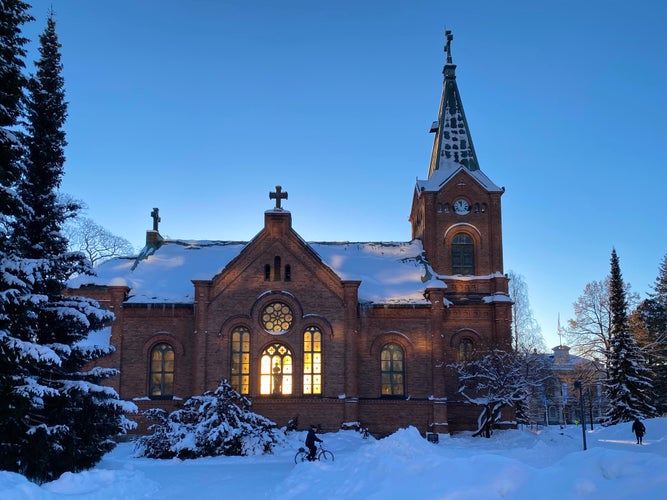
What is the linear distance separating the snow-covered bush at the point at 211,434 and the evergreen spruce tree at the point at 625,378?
24.1 metres

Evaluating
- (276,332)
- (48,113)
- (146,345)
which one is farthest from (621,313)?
(48,113)

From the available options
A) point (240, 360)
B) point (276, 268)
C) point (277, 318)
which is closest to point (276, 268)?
point (276, 268)

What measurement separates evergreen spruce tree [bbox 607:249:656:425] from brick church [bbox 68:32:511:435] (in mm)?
8673

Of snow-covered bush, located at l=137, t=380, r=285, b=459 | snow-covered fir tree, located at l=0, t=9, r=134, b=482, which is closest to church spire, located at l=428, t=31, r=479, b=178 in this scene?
snow-covered bush, located at l=137, t=380, r=285, b=459

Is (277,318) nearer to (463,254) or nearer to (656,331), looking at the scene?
(463,254)

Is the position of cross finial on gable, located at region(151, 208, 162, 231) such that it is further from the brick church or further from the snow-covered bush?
the snow-covered bush

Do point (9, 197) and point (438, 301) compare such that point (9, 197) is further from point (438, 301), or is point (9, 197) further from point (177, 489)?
point (438, 301)

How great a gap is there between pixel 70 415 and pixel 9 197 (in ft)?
22.1

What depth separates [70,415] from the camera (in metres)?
18.5

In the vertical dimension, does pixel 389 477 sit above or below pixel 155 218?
below

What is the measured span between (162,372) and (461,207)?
69.8 feet

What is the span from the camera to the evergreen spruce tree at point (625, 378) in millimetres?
39219

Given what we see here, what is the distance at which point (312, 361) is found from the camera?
111 feet

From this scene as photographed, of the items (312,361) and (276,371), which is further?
(312,361)
